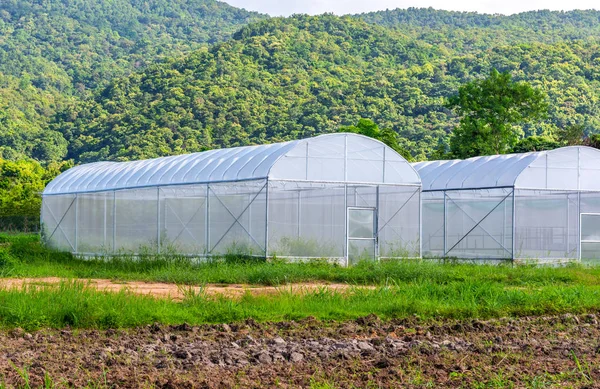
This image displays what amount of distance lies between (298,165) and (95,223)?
881 centimetres

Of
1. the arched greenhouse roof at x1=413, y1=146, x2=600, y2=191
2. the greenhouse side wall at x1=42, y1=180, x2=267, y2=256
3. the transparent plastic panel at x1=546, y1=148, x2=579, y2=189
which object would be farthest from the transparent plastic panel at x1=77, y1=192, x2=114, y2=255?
the transparent plastic panel at x1=546, y1=148, x2=579, y2=189

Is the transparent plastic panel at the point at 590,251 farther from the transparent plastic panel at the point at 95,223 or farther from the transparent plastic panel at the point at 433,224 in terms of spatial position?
the transparent plastic panel at the point at 95,223

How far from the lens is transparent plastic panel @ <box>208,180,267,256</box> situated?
23734mm

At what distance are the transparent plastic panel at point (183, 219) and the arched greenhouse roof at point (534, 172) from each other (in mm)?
7627

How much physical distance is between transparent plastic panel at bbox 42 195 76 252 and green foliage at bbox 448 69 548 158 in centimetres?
1767

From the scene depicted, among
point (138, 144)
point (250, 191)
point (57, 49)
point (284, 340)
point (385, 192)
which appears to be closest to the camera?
point (284, 340)

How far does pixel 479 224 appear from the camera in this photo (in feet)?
90.6

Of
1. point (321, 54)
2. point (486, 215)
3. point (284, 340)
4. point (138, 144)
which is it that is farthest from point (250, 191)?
point (321, 54)

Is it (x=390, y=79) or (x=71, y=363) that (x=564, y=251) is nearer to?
(x=71, y=363)

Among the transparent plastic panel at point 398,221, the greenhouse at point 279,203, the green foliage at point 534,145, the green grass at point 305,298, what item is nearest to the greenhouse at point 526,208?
the transparent plastic panel at point 398,221

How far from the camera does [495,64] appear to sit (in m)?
71.4

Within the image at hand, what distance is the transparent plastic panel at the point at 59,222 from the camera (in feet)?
104

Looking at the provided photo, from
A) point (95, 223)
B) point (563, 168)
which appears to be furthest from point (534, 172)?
point (95, 223)

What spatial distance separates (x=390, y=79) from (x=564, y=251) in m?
41.9
